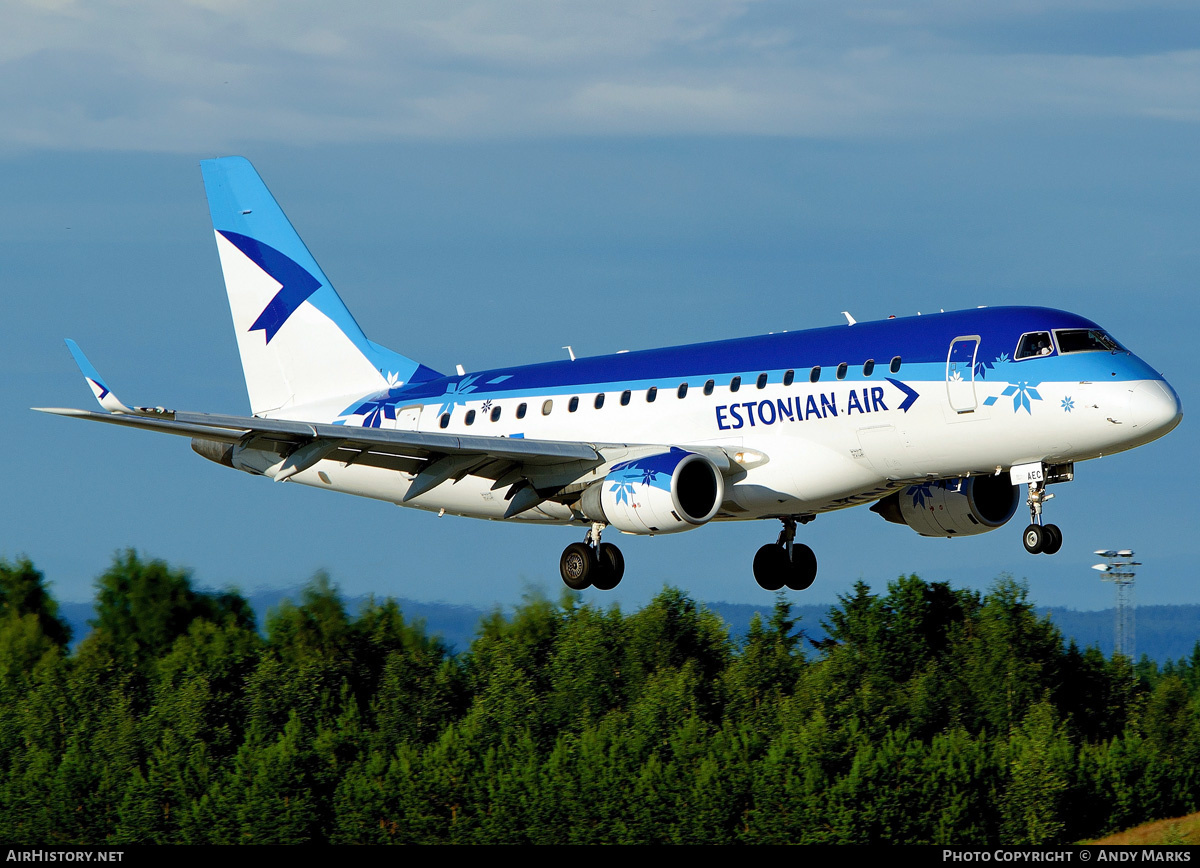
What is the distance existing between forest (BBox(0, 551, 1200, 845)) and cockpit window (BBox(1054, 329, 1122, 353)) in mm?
80719

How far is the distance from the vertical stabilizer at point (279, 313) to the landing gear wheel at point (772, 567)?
11405 mm

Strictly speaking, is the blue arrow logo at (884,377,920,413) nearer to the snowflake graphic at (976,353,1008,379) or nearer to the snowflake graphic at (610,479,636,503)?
the snowflake graphic at (976,353,1008,379)

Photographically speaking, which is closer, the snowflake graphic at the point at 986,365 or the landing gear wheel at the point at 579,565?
the snowflake graphic at the point at 986,365

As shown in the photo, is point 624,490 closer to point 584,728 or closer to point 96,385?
point 96,385

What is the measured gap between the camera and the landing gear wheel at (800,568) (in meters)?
38.3

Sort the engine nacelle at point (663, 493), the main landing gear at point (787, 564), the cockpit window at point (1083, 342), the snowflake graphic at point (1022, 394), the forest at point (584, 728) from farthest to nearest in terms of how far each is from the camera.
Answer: the forest at point (584, 728), the main landing gear at point (787, 564), the engine nacelle at point (663, 493), the cockpit window at point (1083, 342), the snowflake graphic at point (1022, 394)

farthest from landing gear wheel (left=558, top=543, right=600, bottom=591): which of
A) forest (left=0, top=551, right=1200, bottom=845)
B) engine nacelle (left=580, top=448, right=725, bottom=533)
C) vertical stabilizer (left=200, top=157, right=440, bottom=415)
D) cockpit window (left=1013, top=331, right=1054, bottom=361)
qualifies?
forest (left=0, top=551, right=1200, bottom=845)

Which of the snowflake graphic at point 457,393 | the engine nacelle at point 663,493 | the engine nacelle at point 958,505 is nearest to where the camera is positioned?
the engine nacelle at point 663,493

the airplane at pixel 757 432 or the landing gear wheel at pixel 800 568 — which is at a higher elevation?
the airplane at pixel 757 432

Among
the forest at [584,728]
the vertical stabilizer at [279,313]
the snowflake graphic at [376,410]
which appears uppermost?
the vertical stabilizer at [279,313]

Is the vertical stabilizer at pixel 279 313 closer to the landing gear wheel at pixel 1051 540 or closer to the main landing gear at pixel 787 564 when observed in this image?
the main landing gear at pixel 787 564

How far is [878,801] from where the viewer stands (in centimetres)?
10725

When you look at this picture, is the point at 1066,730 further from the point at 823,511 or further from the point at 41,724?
the point at 823,511

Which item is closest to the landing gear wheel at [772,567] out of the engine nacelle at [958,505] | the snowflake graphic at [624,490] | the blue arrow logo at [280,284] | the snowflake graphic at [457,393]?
the engine nacelle at [958,505]
